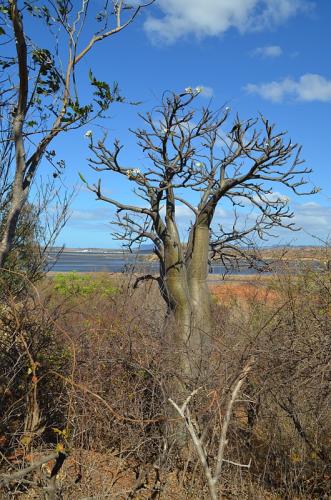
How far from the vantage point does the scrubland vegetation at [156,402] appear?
17.3 feet

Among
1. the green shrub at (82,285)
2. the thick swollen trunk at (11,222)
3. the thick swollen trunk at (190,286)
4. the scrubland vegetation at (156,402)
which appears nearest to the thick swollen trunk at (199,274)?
the thick swollen trunk at (190,286)

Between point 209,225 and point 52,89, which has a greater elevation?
point 52,89

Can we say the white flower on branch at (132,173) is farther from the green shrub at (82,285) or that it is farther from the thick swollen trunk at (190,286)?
the green shrub at (82,285)

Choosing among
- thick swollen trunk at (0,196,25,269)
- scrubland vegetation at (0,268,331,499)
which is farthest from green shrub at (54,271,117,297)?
thick swollen trunk at (0,196,25,269)

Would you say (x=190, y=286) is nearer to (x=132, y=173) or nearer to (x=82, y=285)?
(x=132, y=173)

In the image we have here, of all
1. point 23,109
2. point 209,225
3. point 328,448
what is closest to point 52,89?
point 23,109

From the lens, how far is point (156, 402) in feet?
20.1

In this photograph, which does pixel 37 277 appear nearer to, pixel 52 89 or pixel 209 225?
pixel 209 225

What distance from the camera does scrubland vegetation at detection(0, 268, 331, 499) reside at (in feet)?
17.3

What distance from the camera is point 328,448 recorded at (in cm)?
628

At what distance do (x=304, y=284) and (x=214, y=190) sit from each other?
2094 millimetres

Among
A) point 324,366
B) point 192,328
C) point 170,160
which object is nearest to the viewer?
point 324,366

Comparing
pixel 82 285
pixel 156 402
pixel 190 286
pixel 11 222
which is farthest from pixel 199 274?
pixel 82 285

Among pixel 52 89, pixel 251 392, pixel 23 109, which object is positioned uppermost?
pixel 52 89
